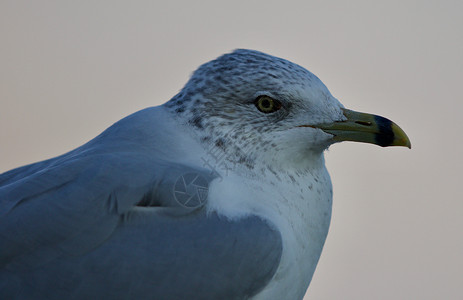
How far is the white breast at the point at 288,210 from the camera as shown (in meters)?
2.66

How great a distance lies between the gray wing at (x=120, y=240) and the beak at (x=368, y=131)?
49 cm

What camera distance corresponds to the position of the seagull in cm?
249

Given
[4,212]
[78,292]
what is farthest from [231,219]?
[4,212]

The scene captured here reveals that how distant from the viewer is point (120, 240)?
253 cm

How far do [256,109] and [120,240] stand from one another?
69cm

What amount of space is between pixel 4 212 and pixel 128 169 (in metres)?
0.41

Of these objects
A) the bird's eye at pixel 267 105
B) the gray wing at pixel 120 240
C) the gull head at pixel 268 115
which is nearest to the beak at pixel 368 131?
the gull head at pixel 268 115

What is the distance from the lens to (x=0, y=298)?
244 centimetres

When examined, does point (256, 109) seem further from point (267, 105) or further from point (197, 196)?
point (197, 196)

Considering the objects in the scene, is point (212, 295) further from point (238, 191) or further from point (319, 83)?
point (319, 83)

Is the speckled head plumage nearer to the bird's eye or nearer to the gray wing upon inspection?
the bird's eye
